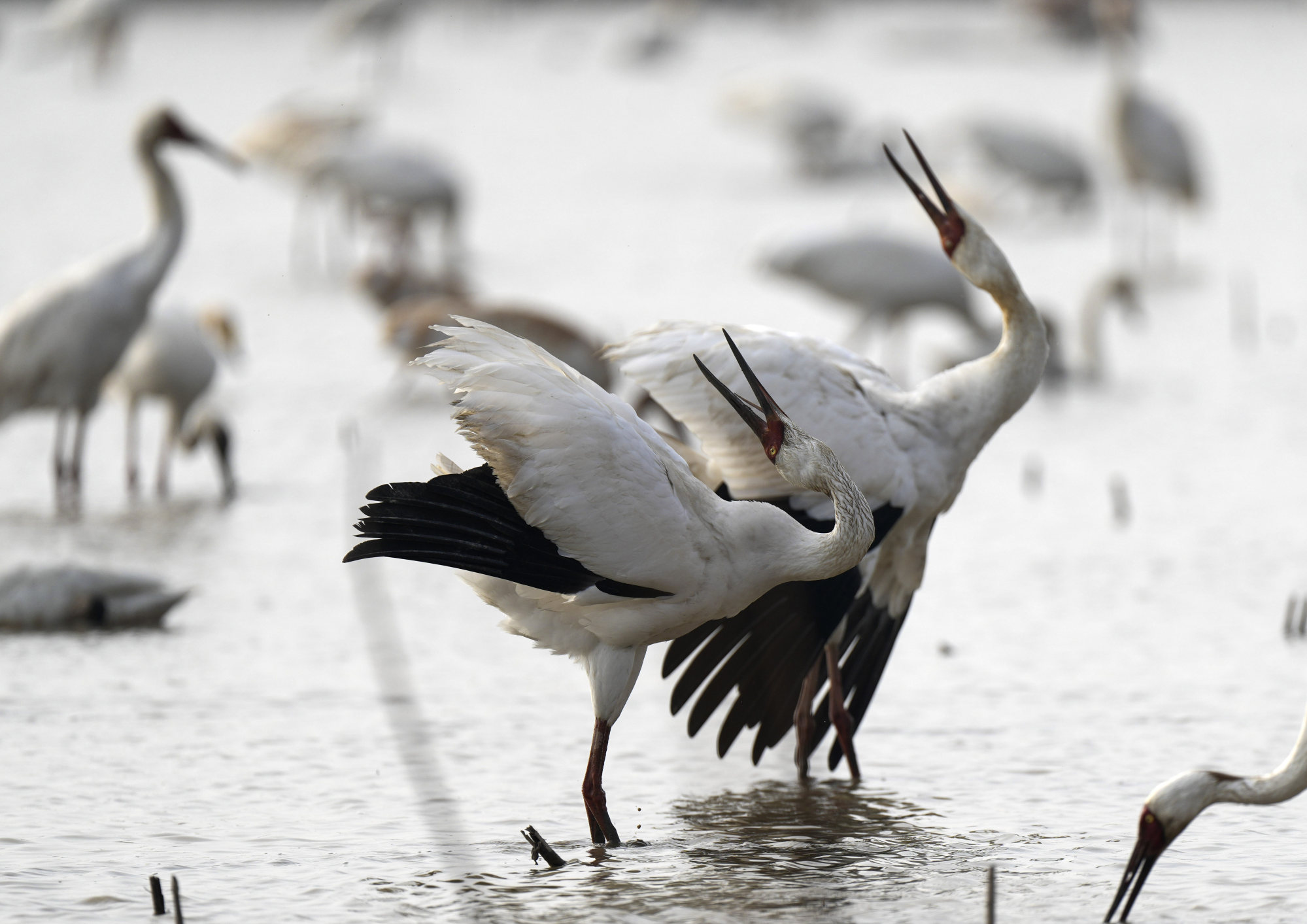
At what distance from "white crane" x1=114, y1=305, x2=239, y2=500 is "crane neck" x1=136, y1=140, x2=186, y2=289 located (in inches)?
12.2

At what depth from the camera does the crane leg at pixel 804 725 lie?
17.9 ft

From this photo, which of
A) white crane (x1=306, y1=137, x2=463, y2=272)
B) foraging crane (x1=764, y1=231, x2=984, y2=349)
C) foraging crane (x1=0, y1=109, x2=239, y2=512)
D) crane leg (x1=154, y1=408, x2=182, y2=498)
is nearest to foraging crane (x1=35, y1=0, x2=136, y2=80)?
white crane (x1=306, y1=137, x2=463, y2=272)

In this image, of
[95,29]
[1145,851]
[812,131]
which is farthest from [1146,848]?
[95,29]

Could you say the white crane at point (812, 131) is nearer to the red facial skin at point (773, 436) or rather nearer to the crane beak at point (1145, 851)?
the red facial skin at point (773, 436)

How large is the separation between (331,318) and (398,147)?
7.21 feet

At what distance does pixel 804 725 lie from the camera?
550 centimetres

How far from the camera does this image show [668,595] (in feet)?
15.0

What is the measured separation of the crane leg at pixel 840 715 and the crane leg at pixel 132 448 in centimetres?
466

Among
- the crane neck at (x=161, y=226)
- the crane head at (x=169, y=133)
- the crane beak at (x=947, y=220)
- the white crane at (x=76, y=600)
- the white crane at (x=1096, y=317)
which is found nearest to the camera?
the crane beak at (x=947, y=220)

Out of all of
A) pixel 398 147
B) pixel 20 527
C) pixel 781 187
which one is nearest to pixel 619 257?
pixel 398 147

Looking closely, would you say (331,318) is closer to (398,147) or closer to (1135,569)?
(398,147)

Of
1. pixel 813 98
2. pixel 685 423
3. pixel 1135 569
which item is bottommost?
pixel 1135 569

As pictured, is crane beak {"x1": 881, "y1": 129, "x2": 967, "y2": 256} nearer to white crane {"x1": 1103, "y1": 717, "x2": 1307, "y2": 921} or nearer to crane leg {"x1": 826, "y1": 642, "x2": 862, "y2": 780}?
crane leg {"x1": 826, "y1": 642, "x2": 862, "y2": 780}

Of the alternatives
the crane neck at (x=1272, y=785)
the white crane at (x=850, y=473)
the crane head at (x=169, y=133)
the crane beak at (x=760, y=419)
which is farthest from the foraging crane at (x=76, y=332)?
the crane neck at (x=1272, y=785)
